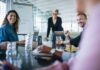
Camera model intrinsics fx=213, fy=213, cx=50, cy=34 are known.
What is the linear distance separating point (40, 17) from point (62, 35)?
4769mm

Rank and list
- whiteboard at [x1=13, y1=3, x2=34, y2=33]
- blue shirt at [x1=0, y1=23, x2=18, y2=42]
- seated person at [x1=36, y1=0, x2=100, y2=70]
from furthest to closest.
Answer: whiteboard at [x1=13, y1=3, x2=34, y2=33] < blue shirt at [x1=0, y1=23, x2=18, y2=42] < seated person at [x1=36, y1=0, x2=100, y2=70]

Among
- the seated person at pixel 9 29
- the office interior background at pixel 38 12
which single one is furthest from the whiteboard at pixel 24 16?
the seated person at pixel 9 29

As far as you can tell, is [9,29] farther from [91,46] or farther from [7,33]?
[91,46]

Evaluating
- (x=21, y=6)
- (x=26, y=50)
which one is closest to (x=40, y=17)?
(x=21, y=6)

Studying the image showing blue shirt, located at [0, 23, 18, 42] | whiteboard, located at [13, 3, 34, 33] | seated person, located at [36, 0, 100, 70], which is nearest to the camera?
seated person, located at [36, 0, 100, 70]

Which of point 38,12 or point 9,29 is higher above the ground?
point 38,12

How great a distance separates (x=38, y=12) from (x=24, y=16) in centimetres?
152

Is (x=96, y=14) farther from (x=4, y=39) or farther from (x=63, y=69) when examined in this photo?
(x=4, y=39)

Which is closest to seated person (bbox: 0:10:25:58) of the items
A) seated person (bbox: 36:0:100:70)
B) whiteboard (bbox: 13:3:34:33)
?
seated person (bbox: 36:0:100:70)

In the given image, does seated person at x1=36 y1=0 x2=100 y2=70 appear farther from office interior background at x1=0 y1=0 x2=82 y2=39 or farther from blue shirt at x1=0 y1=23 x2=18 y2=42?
office interior background at x1=0 y1=0 x2=82 y2=39

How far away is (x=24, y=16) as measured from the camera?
557 cm

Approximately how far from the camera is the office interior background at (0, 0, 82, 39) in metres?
5.47

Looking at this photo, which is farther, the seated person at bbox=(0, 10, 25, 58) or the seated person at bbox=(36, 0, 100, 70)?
the seated person at bbox=(0, 10, 25, 58)

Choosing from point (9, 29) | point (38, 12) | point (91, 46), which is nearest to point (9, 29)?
point (9, 29)
